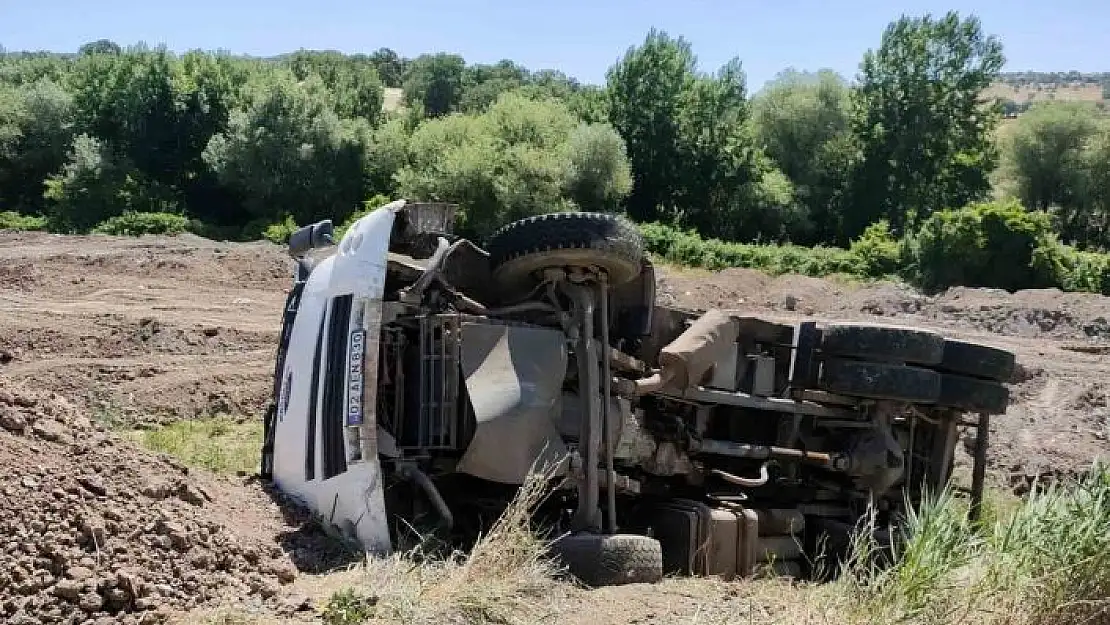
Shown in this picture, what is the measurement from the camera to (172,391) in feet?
39.1

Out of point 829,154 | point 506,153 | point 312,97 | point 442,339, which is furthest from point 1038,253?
point 442,339

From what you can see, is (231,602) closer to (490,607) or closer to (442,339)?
(490,607)

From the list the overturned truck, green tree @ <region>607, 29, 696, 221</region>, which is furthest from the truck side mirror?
green tree @ <region>607, 29, 696, 221</region>

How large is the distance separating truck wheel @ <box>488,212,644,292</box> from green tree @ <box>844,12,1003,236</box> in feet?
143

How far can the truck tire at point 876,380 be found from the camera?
7.34 m

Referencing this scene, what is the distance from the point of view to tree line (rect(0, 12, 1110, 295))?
128ft

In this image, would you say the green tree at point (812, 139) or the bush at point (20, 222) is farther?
the green tree at point (812, 139)

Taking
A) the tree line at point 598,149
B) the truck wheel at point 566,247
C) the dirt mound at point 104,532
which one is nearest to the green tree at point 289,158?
the tree line at point 598,149

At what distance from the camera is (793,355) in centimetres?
764

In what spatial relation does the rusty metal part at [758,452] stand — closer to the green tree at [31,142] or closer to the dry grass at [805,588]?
the dry grass at [805,588]

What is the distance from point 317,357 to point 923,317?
789 inches

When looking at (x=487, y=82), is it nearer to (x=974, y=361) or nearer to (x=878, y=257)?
(x=878, y=257)

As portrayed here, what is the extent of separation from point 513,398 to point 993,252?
2758cm

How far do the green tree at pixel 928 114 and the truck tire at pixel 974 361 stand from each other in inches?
1643
